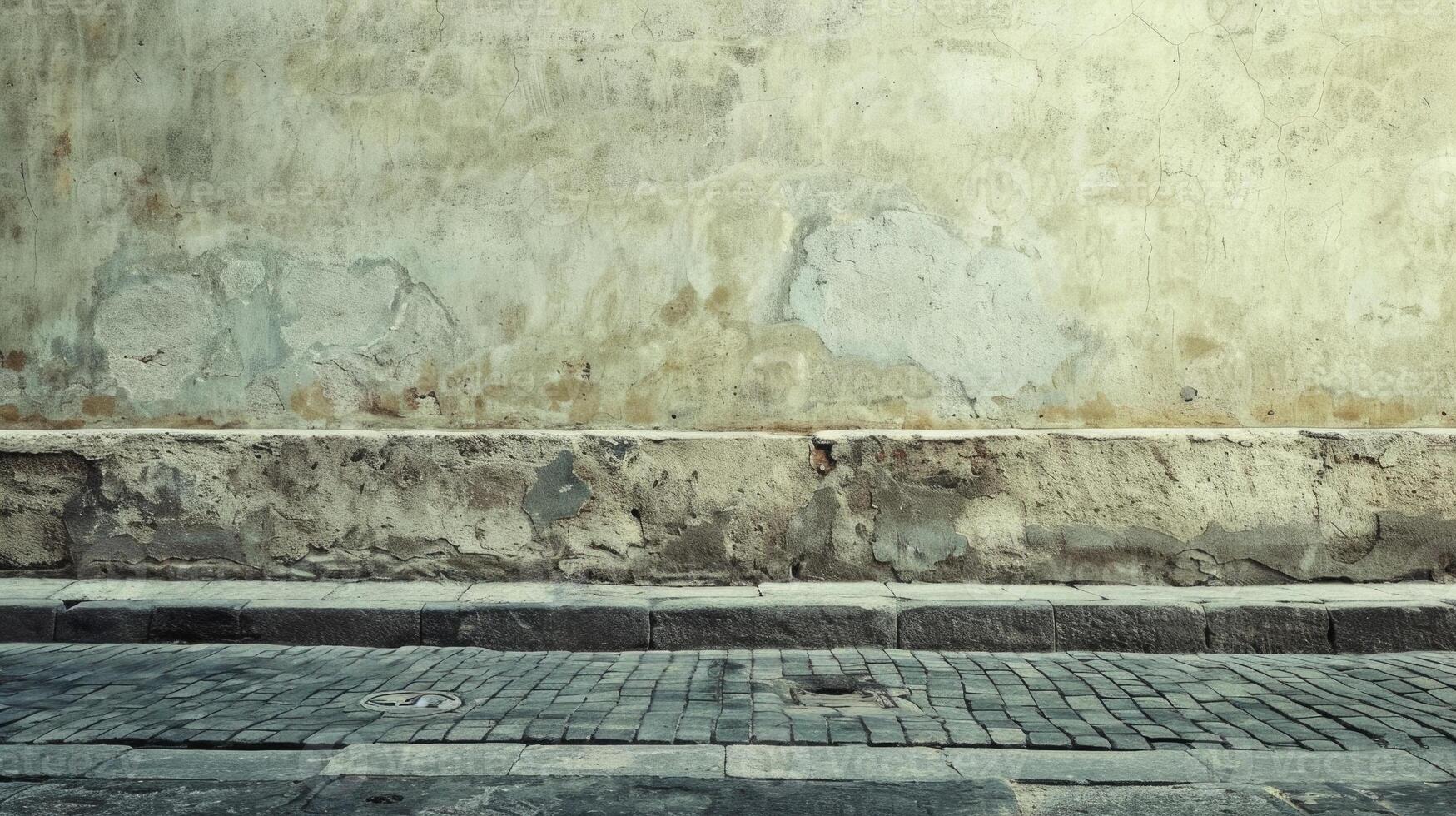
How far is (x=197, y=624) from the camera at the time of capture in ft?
17.4

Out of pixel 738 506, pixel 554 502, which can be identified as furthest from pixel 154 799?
pixel 738 506

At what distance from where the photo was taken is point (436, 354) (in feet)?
20.2

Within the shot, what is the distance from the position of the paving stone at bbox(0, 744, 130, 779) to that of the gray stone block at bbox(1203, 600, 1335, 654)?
4431mm

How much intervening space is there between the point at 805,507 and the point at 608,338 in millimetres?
1360

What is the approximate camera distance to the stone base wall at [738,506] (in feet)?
19.1

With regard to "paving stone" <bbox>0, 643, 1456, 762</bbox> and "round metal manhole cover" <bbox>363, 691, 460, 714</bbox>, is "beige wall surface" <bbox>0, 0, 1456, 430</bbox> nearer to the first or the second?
"paving stone" <bbox>0, 643, 1456, 762</bbox>

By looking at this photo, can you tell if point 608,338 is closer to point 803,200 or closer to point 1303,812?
point 803,200

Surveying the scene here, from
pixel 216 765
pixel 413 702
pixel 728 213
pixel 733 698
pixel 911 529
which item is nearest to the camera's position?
pixel 216 765

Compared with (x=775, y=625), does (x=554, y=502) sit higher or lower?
higher

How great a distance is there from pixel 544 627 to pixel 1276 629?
10.7 feet

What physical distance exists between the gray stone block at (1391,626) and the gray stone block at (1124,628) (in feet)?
2.04

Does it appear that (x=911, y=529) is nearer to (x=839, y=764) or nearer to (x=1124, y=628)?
(x=1124, y=628)

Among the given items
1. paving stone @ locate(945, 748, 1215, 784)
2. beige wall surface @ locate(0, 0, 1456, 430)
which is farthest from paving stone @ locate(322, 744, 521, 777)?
beige wall surface @ locate(0, 0, 1456, 430)

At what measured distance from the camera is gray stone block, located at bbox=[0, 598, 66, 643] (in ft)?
17.4
